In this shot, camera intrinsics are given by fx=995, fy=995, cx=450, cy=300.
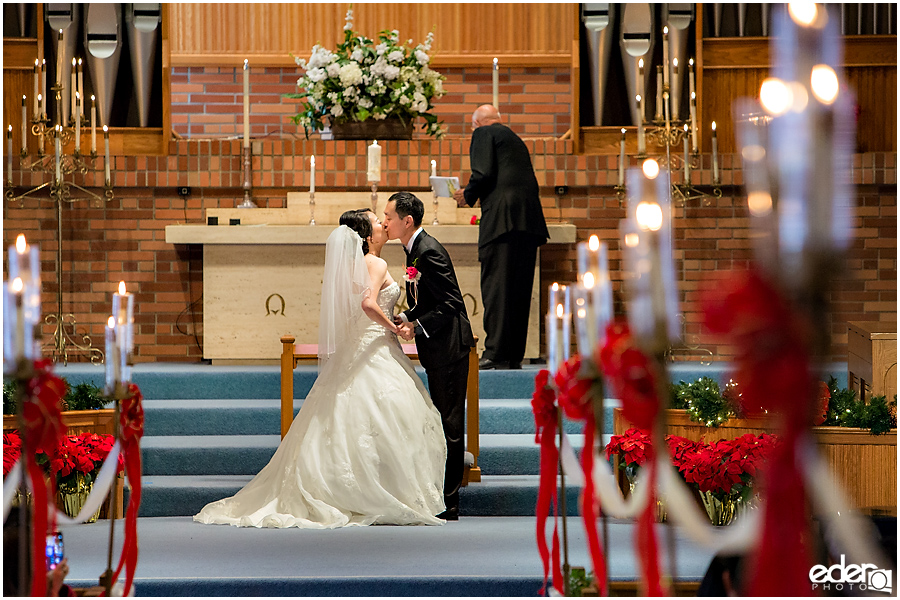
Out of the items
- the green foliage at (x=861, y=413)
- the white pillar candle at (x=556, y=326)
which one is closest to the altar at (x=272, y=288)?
the green foliage at (x=861, y=413)

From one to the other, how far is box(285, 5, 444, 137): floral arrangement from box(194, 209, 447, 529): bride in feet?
7.75

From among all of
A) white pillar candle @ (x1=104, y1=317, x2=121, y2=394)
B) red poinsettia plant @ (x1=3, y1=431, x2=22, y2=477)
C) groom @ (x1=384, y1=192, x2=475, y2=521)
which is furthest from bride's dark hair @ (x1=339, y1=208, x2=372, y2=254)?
white pillar candle @ (x1=104, y1=317, x2=121, y2=394)

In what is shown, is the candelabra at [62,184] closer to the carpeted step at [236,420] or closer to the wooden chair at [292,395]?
the carpeted step at [236,420]

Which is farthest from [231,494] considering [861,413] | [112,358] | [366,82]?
[366,82]

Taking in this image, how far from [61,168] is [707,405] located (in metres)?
4.54

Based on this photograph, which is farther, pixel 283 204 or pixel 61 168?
pixel 283 204

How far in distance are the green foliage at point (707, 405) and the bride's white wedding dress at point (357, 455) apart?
4.45ft

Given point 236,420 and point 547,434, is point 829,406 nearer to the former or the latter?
point 547,434

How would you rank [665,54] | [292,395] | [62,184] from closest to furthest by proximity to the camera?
[292,395] → [62,184] → [665,54]

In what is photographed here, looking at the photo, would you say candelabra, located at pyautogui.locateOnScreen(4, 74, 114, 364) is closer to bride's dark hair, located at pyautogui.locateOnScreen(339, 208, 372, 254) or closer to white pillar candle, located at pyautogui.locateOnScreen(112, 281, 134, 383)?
bride's dark hair, located at pyautogui.locateOnScreen(339, 208, 372, 254)

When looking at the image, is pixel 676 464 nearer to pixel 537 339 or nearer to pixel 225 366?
pixel 537 339

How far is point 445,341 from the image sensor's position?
4.99 metres

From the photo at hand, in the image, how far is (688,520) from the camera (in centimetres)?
215

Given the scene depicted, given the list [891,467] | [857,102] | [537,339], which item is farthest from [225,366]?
[857,102]
